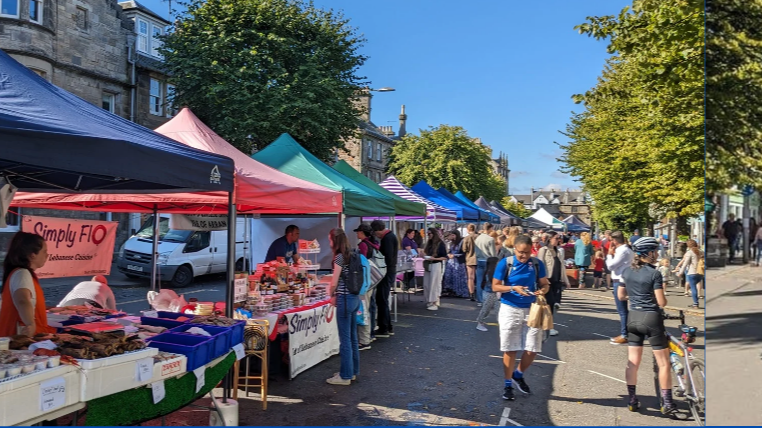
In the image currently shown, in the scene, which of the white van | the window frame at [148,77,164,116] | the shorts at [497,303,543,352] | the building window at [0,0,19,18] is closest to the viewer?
the shorts at [497,303,543,352]

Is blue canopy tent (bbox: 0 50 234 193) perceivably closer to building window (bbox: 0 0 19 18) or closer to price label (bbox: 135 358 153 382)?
price label (bbox: 135 358 153 382)

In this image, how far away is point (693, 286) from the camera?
32.4ft

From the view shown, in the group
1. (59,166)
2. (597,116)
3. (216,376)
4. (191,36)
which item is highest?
(191,36)

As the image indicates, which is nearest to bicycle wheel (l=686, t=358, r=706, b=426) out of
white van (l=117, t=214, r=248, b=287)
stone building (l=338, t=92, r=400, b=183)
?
white van (l=117, t=214, r=248, b=287)

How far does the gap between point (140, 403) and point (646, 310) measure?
14.5ft

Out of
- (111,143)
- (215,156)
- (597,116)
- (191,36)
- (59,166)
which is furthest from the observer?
(597,116)

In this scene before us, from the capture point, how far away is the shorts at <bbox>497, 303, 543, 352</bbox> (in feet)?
19.8

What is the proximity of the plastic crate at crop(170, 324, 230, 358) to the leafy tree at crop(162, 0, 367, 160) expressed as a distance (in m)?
17.7

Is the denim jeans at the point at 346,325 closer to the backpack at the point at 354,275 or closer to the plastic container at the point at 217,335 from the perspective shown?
the backpack at the point at 354,275

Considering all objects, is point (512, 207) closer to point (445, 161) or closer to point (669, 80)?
point (445, 161)

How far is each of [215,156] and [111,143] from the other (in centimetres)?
132

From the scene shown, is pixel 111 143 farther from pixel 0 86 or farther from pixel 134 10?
pixel 134 10

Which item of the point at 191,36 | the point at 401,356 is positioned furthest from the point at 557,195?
the point at 401,356

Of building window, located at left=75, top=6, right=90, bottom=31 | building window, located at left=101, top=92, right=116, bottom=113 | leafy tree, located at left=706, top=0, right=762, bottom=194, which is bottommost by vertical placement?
leafy tree, located at left=706, top=0, right=762, bottom=194
